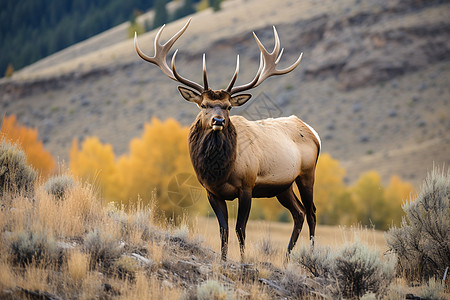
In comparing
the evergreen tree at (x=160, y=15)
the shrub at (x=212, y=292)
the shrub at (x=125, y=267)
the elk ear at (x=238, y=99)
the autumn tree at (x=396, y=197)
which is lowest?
the autumn tree at (x=396, y=197)

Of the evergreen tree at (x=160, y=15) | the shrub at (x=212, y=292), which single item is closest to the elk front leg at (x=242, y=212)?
the shrub at (x=212, y=292)

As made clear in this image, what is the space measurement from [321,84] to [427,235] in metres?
54.4

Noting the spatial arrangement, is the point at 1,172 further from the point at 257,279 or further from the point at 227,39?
the point at 227,39

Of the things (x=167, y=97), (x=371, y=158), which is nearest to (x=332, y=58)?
(x=371, y=158)

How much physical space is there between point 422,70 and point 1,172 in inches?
2322

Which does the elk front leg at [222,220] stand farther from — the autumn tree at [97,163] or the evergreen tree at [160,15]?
the evergreen tree at [160,15]

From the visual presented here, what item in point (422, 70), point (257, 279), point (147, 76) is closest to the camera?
point (257, 279)

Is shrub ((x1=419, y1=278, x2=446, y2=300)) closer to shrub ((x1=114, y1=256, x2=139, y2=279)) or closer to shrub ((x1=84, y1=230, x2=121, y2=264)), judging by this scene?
shrub ((x1=114, y1=256, x2=139, y2=279))

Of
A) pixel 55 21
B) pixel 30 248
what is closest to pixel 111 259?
pixel 30 248

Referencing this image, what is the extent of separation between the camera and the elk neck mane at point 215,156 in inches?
257

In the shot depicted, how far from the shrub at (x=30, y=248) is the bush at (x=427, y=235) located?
490 cm

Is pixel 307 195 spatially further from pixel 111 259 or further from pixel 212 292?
pixel 111 259

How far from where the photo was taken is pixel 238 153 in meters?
6.77

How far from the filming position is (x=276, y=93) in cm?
5828
